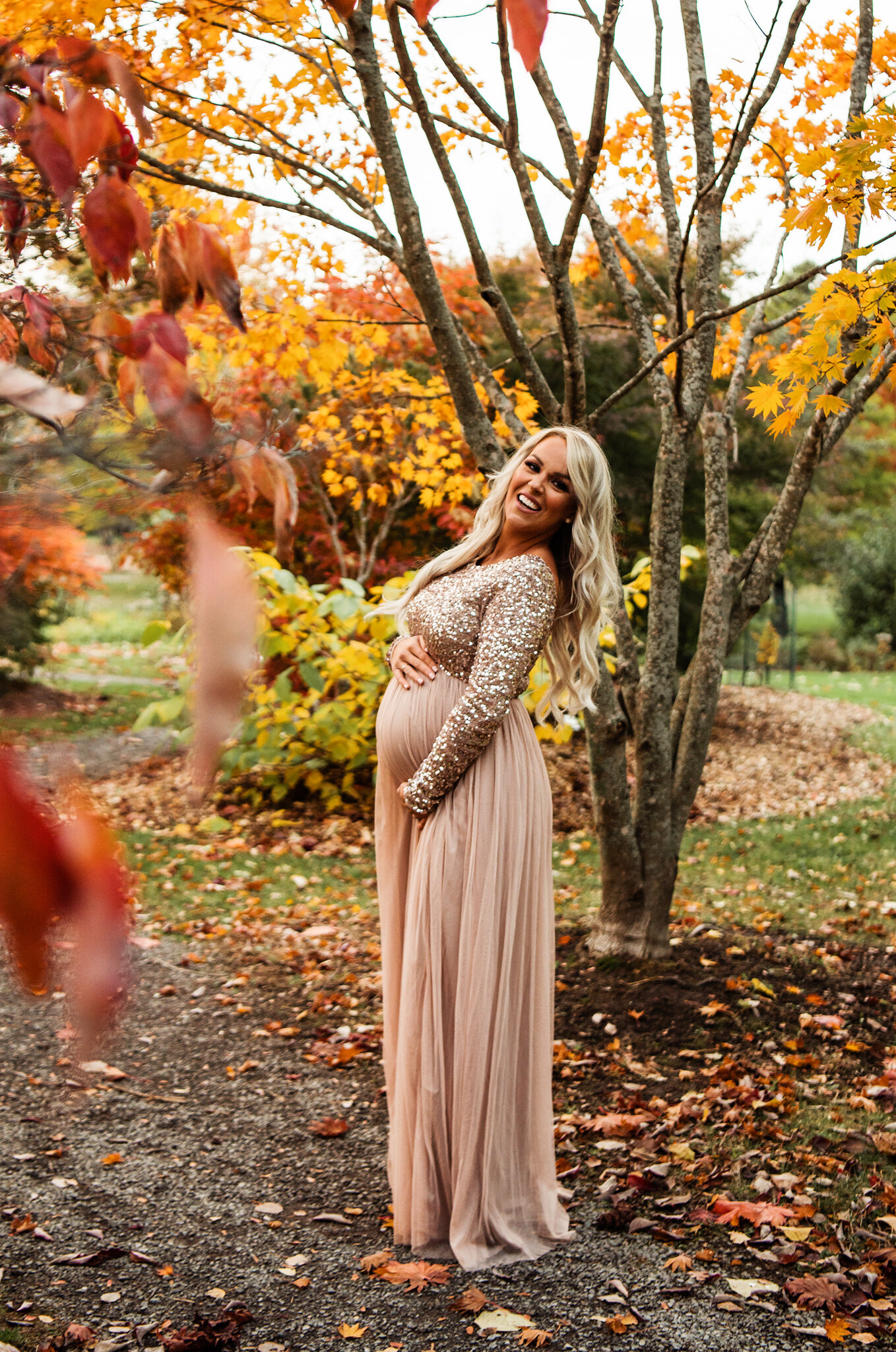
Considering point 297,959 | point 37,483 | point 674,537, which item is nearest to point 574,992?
point 297,959

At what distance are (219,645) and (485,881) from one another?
2208 mm

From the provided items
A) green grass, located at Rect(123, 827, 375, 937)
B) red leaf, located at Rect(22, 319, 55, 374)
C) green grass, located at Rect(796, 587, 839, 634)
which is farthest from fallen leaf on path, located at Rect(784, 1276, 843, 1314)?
green grass, located at Rect(796, 587, 839, 634)

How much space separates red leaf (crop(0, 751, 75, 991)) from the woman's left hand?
2265 millimetres

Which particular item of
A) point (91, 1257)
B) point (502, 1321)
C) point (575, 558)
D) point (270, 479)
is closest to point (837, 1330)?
point (502, 1321)

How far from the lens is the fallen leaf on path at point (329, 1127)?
3.70 m

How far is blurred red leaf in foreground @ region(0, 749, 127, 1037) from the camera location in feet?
2.19

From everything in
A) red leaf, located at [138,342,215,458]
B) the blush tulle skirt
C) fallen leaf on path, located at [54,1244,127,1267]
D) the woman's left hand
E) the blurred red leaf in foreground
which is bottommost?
fallen leaf on path, located at [54,1244,127,1267]

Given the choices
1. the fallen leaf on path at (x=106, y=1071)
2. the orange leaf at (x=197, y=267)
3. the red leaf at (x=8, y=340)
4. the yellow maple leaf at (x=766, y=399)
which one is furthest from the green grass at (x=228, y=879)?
the orange leaf at (x=197, y=267)

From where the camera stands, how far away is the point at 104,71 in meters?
1.14

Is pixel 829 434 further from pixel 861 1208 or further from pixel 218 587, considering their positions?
pixel 218 587

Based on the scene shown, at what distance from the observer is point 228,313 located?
3.81 ft

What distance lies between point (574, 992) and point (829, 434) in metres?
2.56

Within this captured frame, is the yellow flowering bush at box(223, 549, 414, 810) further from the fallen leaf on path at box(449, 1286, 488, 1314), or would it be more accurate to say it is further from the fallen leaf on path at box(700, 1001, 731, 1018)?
the fallen leaf on path at box(449, 1286, 488, 1314)

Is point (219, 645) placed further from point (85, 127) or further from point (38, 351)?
point (38, 351)
